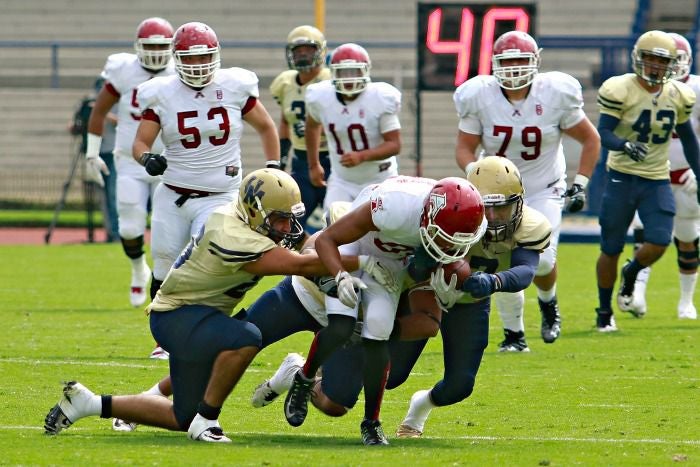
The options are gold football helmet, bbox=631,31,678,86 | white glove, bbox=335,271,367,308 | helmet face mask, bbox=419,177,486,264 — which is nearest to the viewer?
helmet face mask, bbox=419,177,486,264

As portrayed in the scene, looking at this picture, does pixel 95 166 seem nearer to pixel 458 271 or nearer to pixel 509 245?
pixel 509 245

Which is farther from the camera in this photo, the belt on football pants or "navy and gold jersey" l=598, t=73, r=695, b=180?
"navy and gold jersey" l=598, t=73, r=695, b=180

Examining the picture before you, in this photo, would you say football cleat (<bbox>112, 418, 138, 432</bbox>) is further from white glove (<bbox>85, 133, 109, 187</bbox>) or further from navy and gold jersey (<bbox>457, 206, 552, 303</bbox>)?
white glove (<bbox>85, 133, 109, 187</bbox>)

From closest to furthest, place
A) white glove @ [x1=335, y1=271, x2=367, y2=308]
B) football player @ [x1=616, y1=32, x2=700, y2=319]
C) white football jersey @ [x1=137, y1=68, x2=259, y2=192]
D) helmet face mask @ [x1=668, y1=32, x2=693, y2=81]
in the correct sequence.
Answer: white glove @ [x1=335, y1=271, x2=367, y2=308] < white football jersey @ [x1=137, y1=68, x2=259, y2=192] < helmet face mask @ [x1=668, y1=32, x2=693, y2=81] < football player @ [x1=616, y1=32, x2=700, y2=319]

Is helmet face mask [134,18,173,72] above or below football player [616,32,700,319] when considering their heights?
above

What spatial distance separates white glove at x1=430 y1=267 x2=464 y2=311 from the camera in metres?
5.11

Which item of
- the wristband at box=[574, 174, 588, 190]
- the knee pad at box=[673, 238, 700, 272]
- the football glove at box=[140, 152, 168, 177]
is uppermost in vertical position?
the football glove at box=[140, 152, 168, 177]

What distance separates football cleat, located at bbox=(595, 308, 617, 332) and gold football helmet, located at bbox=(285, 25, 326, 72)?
10.5 feet

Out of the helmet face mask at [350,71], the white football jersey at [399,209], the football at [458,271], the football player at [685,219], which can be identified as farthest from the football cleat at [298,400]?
Result: the football player at [685,219]

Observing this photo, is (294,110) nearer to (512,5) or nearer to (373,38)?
(512,5)

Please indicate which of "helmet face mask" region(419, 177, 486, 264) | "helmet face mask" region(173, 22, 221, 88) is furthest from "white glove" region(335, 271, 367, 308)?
"helmet face mask" region(173, 22, 221, 88)

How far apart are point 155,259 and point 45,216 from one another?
11.3 meters

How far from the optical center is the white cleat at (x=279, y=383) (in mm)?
5809

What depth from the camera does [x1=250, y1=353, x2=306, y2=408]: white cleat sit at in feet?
19.1
